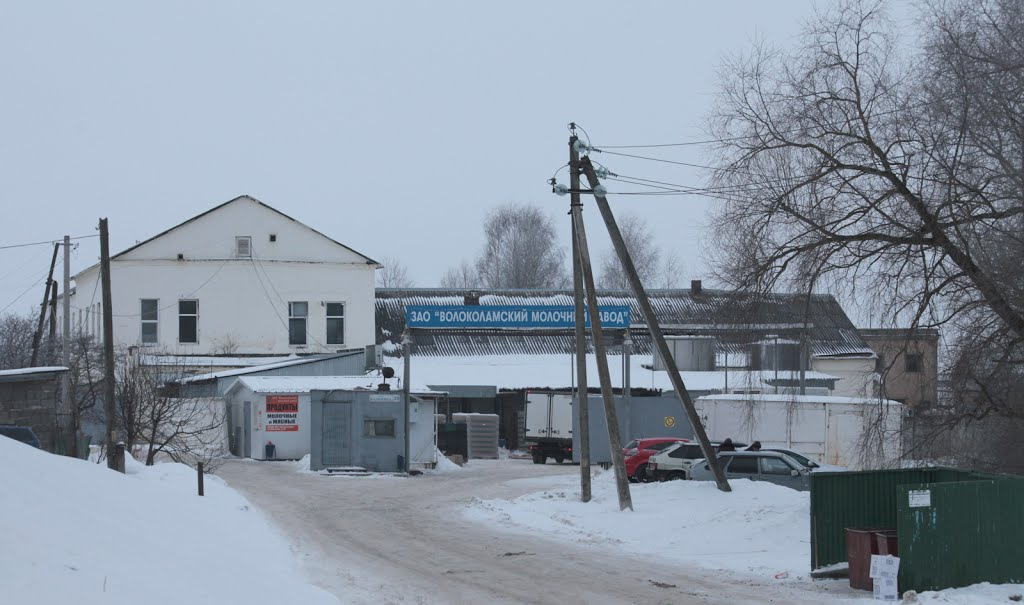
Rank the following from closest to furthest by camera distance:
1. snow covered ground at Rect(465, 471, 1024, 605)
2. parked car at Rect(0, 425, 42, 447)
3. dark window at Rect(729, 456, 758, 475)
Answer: snow covered ground at Rect(465, 471, 1024, 605) < parked car at Rect(0, 425, 42, 447) < dark window at Rect(729, 456, 758, 475)

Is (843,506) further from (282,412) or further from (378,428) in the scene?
(282,412)

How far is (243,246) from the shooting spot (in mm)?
55094

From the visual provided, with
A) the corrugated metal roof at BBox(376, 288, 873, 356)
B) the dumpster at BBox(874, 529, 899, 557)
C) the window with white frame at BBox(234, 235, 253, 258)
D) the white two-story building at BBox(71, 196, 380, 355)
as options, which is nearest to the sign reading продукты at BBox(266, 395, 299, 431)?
the white two-story building at BBox(71, 196, 380, 355)

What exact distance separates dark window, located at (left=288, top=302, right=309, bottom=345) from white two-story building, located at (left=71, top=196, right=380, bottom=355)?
0.05 metres

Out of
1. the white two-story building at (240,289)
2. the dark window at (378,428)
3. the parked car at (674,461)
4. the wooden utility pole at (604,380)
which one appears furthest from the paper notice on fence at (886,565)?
the white two-story building at (240,289)

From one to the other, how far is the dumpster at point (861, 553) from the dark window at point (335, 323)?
144 feet

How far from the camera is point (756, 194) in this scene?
1873 cm

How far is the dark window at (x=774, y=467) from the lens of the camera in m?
27.3

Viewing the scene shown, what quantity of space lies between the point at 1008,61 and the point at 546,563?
1088cm

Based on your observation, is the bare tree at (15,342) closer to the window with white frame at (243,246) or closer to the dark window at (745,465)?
the window with white frame at (243,246)

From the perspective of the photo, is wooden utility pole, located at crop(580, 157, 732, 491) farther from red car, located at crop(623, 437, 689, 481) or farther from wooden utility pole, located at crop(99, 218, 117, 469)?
wooden utility pole, located at crop(99, 218, 117, 469)

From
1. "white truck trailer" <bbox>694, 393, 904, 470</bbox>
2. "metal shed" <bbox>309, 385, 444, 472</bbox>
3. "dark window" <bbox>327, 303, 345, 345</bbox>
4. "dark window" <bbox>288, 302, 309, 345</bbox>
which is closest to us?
"white truck trailer" <bbox>694, 393, 904, 470</bbox>

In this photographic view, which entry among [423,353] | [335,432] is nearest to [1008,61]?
[335,432]

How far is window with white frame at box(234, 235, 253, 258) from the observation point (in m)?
55.0
